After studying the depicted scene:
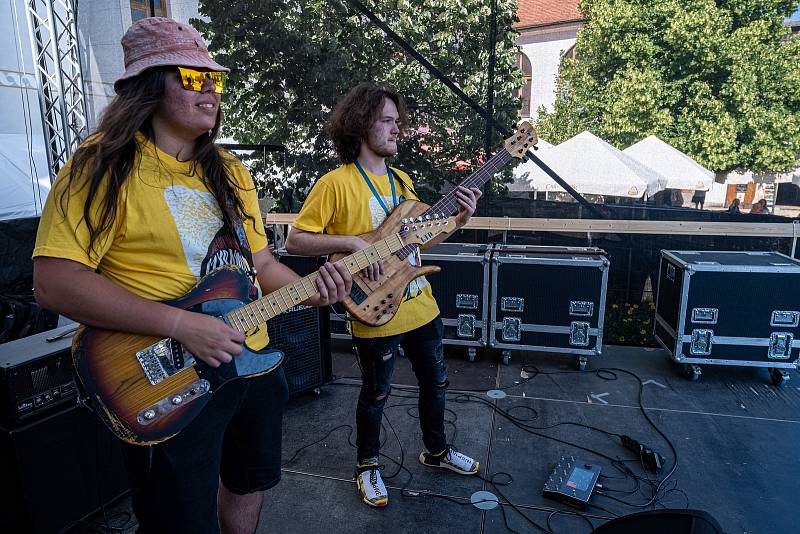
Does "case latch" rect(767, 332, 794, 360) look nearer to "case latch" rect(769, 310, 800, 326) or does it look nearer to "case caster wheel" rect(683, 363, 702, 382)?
"case latch" rect(769, 310, 800, 326)

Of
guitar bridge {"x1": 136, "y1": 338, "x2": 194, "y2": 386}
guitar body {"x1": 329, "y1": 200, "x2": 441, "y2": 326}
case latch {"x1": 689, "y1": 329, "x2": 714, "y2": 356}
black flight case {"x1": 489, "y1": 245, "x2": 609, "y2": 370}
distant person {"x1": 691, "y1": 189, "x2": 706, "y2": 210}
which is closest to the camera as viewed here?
guitar bridge {"x1": 136, "y1": 338, "x2": 194, "y2": 386}

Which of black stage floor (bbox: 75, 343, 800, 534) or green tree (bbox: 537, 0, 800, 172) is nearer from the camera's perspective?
black stage floor (bbox: 75, 343, 800, 534)

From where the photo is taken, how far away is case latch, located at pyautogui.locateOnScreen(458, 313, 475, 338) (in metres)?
4.83

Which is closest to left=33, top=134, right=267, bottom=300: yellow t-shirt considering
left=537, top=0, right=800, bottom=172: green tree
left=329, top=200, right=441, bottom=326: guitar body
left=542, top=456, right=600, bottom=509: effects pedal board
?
left=329, top=200, right=441, bottom=326: guitar body

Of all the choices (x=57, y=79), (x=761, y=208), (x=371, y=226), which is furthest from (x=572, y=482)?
(x=761, y=208)

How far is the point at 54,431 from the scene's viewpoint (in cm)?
249

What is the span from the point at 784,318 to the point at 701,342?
671 mm

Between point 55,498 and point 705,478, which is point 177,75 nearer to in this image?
point 55,498

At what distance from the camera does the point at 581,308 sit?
465 cm

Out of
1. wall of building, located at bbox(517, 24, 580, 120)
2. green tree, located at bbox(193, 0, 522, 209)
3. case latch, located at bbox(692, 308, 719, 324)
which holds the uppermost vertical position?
wall of building, located at bbox(517, 24, 580, 120)

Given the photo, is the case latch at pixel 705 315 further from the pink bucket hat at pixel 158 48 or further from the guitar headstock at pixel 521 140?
the pink bucket hat at pixel 158 48

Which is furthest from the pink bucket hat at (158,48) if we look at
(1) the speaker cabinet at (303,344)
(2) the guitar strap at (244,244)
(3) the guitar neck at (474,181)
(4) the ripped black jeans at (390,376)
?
(1) the speaker cabinet at (303,344)

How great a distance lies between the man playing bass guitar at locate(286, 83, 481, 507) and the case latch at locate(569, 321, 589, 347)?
2.18 meters

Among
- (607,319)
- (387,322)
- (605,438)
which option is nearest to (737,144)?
(607,319)
